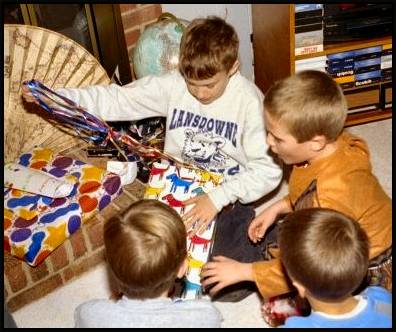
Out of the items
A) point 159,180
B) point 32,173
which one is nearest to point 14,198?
point 32,173

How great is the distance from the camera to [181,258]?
3.73ft

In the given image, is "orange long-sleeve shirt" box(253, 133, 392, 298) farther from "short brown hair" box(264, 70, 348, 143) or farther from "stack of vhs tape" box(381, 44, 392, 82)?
"stack of vhs tape" box(381, 44, 392, 82)

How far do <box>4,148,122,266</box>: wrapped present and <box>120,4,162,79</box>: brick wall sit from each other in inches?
27.0

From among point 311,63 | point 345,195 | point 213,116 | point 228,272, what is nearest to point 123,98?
point 213,116

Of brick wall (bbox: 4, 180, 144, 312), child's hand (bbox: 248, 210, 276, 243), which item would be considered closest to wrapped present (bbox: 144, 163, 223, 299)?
child's hand (bbox: 248, 210, 276, 243)

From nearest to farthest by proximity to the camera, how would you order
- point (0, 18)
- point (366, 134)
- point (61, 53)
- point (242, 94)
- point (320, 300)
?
1. point (320, 300)
2. point (242, 94)
3. point (0, 18)
4. point (61, 53)
5. point (366, 134)

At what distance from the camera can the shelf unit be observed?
212 cm

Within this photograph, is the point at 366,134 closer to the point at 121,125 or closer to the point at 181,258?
the point at 121,125

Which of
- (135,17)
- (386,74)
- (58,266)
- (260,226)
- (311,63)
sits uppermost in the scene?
(135,17)

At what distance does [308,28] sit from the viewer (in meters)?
2.11

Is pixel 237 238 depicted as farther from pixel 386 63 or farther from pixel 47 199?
pixel 386 63

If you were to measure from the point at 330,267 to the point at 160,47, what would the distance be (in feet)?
3.85

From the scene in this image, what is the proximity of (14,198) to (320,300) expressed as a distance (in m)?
1.03

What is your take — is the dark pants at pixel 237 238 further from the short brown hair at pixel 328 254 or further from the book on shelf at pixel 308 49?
the book on shelf at pixel 308 49
